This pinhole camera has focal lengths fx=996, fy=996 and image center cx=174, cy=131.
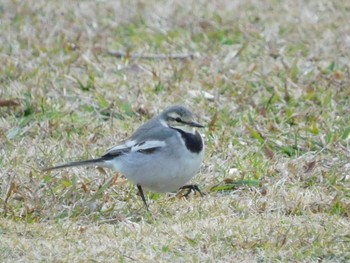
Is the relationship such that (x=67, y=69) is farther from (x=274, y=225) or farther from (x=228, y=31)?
(x=274, y=225)

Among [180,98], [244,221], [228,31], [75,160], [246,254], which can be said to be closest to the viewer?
[246,254]

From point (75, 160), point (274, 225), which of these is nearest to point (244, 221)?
point (274, 225)

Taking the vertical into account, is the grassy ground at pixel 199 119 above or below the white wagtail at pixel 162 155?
below

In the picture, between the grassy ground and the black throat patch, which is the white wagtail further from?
the grassy ground

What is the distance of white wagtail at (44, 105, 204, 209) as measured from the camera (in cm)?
665

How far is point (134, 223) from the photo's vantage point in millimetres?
6352

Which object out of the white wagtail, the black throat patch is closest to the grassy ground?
the white wagtail

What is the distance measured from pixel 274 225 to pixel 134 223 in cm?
90

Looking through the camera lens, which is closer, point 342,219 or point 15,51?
point 342,219

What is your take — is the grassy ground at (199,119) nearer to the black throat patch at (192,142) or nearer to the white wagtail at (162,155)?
the white wagtail at (162,155)

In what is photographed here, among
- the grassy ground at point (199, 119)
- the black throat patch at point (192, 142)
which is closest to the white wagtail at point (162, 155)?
the black throat patch at point (192, 142)

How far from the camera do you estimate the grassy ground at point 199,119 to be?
234 inches

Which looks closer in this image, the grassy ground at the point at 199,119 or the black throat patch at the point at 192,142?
the grassy ground at the point at 199,119

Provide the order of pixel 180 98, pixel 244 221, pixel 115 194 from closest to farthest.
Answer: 1. pixel 244 221
2. pixel 115 194
3. pixel 180 98
